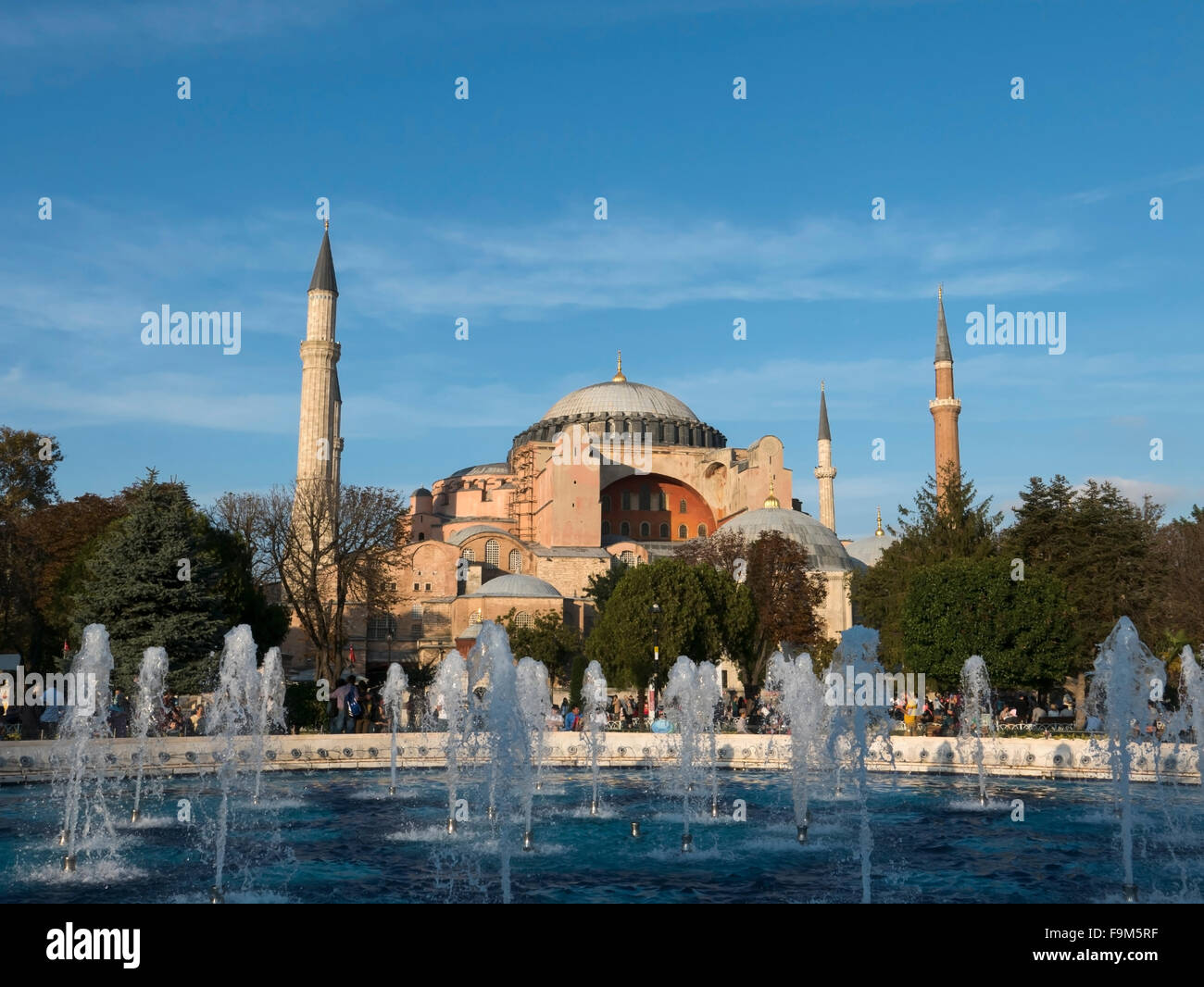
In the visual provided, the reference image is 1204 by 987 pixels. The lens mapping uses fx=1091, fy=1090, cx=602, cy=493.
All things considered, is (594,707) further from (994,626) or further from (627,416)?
(627,416)

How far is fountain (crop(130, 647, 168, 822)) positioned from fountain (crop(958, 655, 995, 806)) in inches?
427

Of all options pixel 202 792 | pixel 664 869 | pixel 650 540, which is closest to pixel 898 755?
pixel 664 869

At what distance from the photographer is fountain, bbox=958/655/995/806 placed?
1523 centimetres

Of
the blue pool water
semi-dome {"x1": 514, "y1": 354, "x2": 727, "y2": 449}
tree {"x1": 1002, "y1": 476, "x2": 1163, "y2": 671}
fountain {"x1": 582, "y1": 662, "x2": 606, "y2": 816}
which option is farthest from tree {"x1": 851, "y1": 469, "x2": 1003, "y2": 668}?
semi-dome {"x1": 514, "y1": 354, "x2": 727, "y2": 449}

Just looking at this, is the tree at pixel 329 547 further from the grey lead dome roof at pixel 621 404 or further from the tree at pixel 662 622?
the grey lead dome roof at pixel 621 404

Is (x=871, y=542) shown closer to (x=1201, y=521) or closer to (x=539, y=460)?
(x=539, y=460)

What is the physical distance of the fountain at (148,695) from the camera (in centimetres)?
1445

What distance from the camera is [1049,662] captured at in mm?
22531

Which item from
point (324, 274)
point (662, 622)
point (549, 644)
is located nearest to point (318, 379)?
point (324, 274)

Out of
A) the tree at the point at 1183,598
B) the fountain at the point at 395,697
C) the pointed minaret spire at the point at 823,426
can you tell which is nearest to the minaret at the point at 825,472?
the pointed minaret spire at the point at 823,426

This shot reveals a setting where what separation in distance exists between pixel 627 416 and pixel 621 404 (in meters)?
1.43

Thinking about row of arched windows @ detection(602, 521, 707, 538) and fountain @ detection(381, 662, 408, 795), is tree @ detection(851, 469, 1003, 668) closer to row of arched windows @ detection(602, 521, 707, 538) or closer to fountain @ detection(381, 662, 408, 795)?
fountain @ detection(381, 662, 408, 795)

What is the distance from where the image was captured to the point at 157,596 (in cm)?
2148
